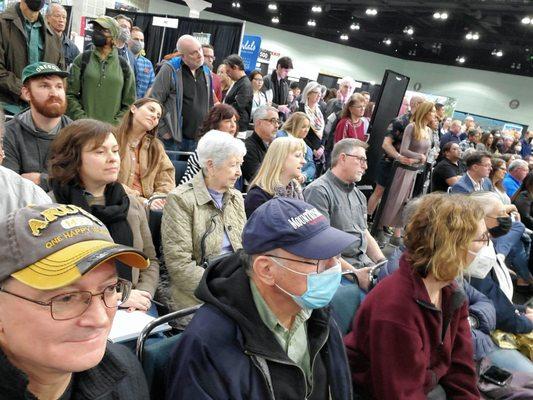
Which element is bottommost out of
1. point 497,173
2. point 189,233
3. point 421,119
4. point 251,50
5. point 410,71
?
point 189,233

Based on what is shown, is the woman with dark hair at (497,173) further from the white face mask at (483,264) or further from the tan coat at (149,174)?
the tan coat at (149,174)

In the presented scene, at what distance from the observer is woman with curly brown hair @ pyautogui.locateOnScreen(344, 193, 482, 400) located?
178 cm

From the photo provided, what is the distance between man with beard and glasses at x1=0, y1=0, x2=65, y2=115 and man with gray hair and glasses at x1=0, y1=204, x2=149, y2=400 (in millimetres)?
3459

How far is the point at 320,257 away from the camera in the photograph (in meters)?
1.52

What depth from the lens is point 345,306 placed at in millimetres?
2176

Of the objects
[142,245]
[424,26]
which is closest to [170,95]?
[142,245]

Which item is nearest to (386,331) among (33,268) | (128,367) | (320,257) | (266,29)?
(320,257)

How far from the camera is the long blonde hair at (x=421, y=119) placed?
17.9 feet

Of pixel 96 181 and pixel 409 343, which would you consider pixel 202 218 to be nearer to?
pixel 96 181

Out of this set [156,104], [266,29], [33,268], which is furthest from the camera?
[266,29]

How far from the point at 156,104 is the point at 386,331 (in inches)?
99.6

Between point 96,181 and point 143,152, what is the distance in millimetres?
1248

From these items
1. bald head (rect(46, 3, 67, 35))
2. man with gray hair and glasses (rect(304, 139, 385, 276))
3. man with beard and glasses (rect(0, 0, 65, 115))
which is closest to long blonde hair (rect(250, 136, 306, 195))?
man with gray hair and glasses (rect(304, 139, 385, 276))

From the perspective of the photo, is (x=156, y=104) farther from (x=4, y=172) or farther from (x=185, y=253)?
(x=4, y=172)
